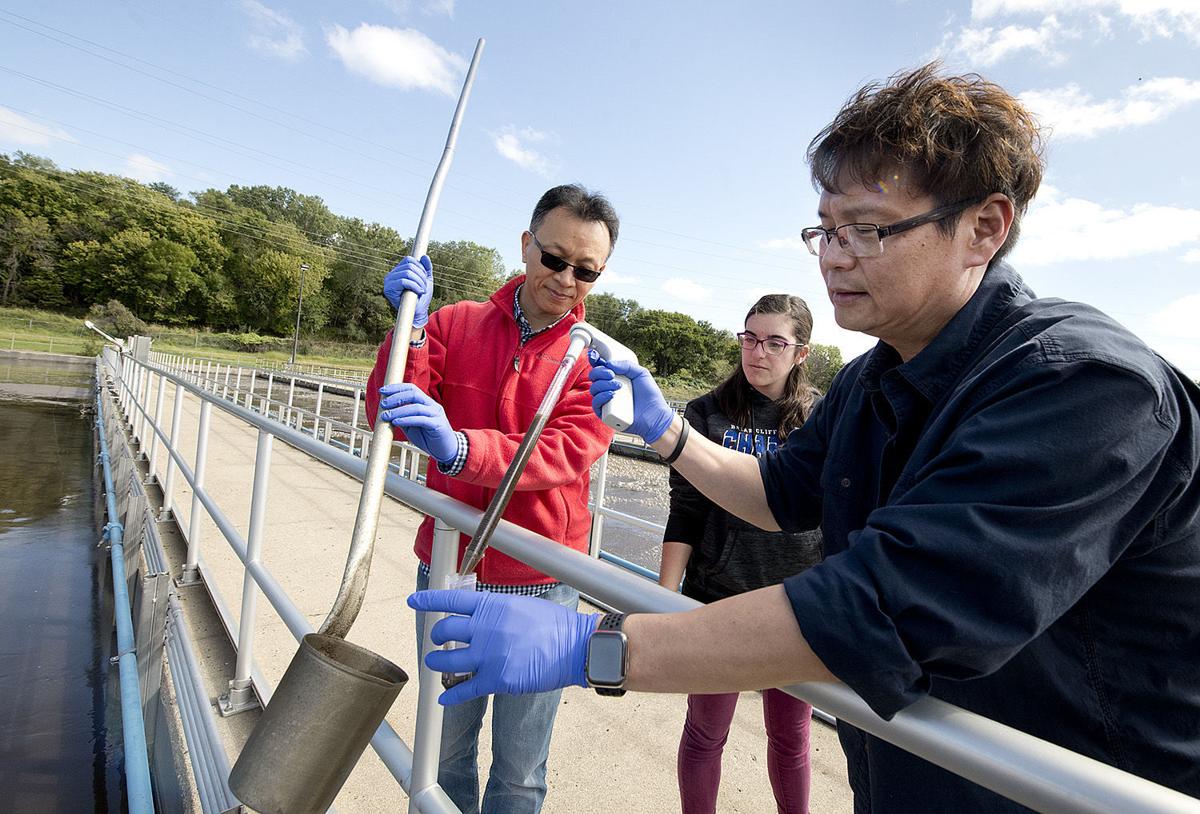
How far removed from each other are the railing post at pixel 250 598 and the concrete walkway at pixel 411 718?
6 centimetres

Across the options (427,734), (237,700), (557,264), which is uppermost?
(557,264)

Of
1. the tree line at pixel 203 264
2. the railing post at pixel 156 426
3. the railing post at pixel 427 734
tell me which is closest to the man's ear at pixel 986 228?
the railing post at pixel 427 734

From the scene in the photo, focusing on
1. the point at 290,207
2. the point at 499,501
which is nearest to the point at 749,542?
the point at 499,501

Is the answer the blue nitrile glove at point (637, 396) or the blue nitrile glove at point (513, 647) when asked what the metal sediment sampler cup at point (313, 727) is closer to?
the blue nitrile glove at point (513, 647)

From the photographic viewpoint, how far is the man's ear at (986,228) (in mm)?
1081

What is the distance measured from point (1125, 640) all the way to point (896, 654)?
40cm

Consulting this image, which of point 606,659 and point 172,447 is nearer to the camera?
point 606,659

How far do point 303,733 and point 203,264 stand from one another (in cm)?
7356

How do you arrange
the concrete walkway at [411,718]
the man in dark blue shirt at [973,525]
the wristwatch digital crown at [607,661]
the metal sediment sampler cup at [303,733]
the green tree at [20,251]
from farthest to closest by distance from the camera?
1. the green tree at [20,251]
2. the concrete walkway at [411,718]
3. the metal sediment sampler cup at [303,733]
4. the wristwatch digital crown at [607,661]
5. the man in dark blue shirt at [973,525]

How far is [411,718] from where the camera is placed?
2723 millimetres

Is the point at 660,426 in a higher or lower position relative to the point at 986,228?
lower

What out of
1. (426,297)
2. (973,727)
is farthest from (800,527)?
(426,297)

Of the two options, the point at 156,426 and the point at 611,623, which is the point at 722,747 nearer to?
the point at 611,623

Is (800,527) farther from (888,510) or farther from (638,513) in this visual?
(638,513)
